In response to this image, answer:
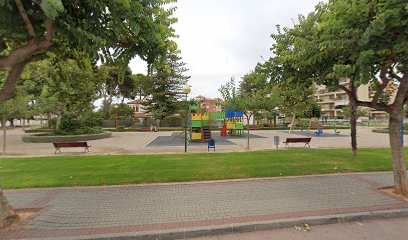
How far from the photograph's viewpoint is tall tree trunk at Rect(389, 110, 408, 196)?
5617 millimetres

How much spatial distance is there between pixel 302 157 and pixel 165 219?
790 centimetres

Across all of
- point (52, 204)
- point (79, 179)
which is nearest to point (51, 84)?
point (79, 179)

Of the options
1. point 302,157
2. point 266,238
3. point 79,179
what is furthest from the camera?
→ point 302,157

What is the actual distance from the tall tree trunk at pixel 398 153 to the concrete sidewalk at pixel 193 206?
1.56 ft

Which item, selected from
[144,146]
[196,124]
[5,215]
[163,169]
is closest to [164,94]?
[196,124]

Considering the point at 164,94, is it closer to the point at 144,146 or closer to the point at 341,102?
the point at 144,146

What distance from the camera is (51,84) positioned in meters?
20.0

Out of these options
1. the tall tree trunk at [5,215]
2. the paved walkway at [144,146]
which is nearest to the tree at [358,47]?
the tall tree trunk at [5,215]

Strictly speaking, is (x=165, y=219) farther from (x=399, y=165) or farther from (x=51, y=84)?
(x=51, y=84)

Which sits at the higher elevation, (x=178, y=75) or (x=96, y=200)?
(x=178, y=75)

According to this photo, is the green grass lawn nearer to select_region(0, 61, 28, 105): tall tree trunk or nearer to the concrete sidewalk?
the concrete sidewalk

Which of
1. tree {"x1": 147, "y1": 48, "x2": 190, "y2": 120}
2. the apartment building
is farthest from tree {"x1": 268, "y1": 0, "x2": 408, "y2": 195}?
the apartment building

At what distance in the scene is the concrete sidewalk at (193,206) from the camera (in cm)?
416

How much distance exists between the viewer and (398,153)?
569 cm
